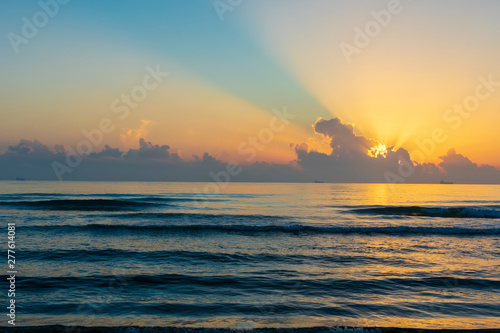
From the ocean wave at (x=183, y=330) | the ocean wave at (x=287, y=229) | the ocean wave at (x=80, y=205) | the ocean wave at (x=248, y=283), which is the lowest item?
the ocean wave at (x=183, y=330)

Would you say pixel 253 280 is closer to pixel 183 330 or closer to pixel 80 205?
pixel 183 330

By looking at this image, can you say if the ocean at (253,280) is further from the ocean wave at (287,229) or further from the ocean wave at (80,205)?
the ocean wave at (80,205)

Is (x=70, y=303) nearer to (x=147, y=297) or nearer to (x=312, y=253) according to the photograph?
(x=147, y=297)

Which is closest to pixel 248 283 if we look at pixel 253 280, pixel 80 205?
pixel 253 280

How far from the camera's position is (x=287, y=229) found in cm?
2802

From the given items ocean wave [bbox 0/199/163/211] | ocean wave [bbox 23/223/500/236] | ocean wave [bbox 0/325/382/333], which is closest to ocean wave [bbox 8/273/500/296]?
ocean wave [bbox 0/325/382/333]

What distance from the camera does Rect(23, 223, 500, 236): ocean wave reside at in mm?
27281

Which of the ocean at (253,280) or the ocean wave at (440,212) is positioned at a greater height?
the ocean wave at (440,212)

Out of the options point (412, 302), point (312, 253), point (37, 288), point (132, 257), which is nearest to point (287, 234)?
point (312, 253)

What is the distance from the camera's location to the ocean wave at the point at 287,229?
27281 mm

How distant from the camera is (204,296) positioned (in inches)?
460

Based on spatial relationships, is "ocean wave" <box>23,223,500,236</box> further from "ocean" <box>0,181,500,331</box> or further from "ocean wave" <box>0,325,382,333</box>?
"ocean wave" <box>0,325,382,333</box>

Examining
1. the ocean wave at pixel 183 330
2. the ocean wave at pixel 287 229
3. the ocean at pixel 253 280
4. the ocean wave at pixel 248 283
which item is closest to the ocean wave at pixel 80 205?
the ocean wave at pixel 287 229

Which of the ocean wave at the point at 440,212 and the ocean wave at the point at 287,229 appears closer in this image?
the ocean wave at the point at 287,229
